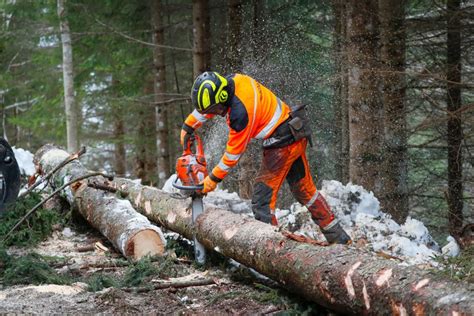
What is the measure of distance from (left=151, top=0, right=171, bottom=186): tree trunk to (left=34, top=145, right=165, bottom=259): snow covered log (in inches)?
224

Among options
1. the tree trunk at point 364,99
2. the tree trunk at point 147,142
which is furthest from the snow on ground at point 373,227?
the tree trunk at point 147,142

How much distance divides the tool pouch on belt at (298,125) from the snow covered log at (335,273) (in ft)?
3.98

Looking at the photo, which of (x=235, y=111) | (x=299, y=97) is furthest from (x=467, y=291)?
(x=299, y=97)

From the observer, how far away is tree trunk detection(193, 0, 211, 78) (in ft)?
40.5

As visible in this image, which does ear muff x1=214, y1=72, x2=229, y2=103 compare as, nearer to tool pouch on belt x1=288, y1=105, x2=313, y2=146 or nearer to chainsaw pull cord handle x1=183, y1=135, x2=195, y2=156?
chainsaw pull cord handle x1=183, y1=135, x2=195, y2=156

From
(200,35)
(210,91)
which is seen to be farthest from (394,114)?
(200,35)

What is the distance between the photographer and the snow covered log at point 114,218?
6.44 meters

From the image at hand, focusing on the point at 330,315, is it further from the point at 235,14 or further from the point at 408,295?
the point at 235,14

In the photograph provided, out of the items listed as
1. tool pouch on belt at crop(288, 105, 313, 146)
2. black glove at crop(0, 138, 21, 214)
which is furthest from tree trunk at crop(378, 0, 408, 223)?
black glove at crop(0, 138, 21, 214)

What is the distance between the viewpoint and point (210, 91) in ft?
20.4

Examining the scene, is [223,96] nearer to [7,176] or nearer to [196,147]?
[196,147]

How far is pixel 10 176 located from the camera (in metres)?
5.00

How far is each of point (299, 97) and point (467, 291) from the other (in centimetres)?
812

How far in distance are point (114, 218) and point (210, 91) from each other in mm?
1933
